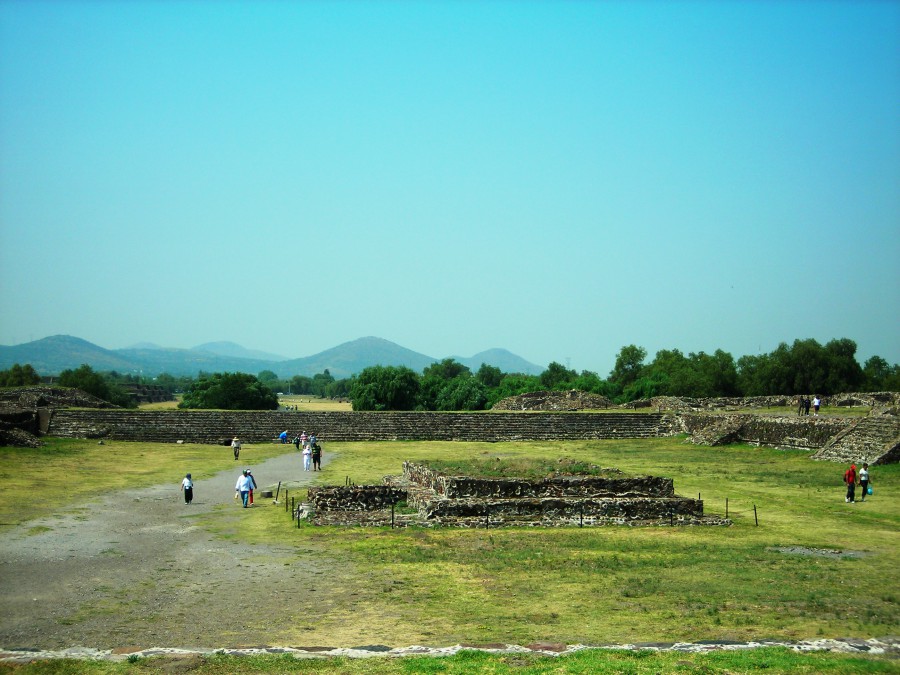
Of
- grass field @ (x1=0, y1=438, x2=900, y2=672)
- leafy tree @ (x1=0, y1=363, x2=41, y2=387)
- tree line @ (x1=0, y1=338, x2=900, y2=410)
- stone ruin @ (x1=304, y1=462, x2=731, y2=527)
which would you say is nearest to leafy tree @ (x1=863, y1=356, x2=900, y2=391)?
tree line @ (x1=0, y1=338, x2=900, y2=410)

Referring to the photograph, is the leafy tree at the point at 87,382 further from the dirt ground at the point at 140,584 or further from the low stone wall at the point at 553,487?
the low stone wall at the point at 553,487

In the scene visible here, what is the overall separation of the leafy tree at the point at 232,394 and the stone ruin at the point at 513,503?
138 feet

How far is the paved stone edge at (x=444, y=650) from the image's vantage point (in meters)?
10.1

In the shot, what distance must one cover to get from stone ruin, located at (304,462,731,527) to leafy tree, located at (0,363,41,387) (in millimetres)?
57453

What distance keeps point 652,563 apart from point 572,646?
588 centimetres

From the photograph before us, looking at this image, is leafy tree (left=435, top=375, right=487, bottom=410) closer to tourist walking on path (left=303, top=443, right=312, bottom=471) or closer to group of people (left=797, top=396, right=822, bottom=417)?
group of people (left=797, top=396, right=822, bottom=417)

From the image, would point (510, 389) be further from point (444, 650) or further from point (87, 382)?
point (444, 650)

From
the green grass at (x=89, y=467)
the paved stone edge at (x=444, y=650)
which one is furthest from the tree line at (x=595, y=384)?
the paved stone edge at (x=444, y=650)

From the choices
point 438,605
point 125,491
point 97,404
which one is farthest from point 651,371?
point 438,605

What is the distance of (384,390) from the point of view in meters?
59.8

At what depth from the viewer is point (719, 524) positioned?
20156 millimetres

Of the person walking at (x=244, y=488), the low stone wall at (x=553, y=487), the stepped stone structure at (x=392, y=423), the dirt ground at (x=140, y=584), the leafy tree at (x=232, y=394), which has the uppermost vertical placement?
the leafy tree at (x=232, y=394)

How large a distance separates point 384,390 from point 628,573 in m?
45.6

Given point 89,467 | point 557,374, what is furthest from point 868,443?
point 557,374
